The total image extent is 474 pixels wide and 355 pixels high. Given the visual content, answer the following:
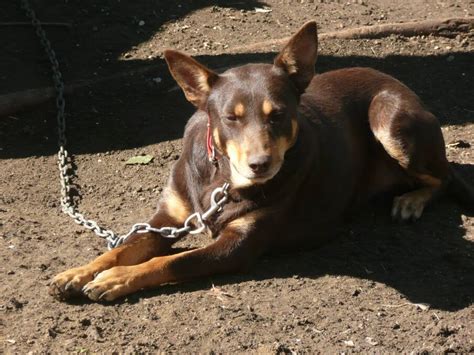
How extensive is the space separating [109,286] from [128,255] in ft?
1.67

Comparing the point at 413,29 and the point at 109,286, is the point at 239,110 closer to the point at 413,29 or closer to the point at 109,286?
the point at 109,286

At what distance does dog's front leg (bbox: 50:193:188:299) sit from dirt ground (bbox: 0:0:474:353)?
104 mm

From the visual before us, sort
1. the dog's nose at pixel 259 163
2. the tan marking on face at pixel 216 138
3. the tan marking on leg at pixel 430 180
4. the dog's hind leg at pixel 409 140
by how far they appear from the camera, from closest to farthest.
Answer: the dog's nose at pixel 259 163, the tan marking on face at pixel 216 138, the dog's hind leg at pixel 409 140, the tan marking on leg at pixel 430 180

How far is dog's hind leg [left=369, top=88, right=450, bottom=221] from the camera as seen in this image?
6473 mm

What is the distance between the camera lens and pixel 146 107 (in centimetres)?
812

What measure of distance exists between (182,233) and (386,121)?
5.64 feet

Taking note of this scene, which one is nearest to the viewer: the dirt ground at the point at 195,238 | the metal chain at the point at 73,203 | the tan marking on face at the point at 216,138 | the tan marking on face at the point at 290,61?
the dirt ground at the point at 195,238

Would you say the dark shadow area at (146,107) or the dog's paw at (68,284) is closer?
the dog's paw at (68,284)

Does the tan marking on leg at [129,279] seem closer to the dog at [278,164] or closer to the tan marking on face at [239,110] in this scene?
the dog at [278,164]

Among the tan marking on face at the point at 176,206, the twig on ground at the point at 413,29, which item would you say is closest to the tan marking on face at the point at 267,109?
the tan marking on face at the point at 176,206

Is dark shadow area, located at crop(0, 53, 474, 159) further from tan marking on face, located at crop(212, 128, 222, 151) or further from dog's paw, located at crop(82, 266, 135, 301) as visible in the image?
dog's paw, located at crop(82, 266, 135, 301)

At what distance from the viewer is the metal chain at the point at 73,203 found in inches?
224

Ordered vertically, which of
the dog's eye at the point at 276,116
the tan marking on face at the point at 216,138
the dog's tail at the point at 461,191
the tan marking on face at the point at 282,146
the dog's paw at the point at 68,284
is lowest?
the dog's tail at the point at 461,191

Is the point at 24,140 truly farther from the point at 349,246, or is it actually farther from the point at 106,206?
the point at 349,246
